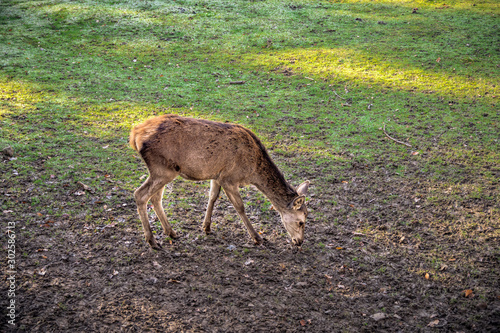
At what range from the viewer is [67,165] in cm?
686

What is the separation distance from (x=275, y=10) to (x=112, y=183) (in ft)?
42.6

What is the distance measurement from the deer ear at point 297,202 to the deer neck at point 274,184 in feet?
0.51

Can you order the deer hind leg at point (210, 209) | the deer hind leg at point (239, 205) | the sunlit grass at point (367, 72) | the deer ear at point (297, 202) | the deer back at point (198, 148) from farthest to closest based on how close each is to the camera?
the sunlit grass at point (367, 72)
the deer hind leg at point (210, 209)
the deer hind leg at point (239, 205)
the deer ear at point (297, 202)
the deer back at point (198, 148)

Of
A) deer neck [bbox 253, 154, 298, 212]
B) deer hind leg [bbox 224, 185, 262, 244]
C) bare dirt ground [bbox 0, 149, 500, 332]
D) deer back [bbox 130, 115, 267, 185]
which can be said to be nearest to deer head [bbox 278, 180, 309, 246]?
deer neck [bbox 253, 154, 298, 212]

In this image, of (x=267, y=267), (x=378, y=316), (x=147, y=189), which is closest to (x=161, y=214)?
(x=147, y=189)

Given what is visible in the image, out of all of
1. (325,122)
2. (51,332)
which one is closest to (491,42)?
(325,122)

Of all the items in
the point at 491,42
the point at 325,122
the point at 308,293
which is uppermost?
the point at 491,42

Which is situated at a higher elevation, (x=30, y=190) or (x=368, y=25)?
(x=368, y=25)

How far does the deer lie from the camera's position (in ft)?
16.3

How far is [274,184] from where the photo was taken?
5.54 metres

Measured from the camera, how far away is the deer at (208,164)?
4.98 m

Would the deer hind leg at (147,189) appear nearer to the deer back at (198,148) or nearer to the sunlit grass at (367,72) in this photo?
the deer back at (198,148)

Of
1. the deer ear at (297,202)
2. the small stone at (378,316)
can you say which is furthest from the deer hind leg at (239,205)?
the small stone at (378,316)

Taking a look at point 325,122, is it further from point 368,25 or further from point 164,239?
point 368,25
